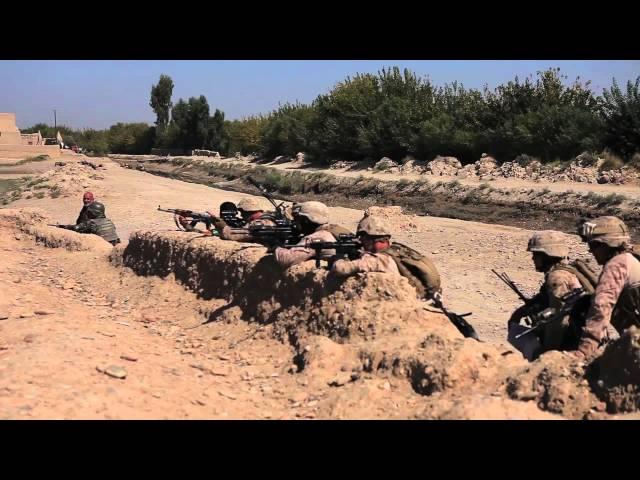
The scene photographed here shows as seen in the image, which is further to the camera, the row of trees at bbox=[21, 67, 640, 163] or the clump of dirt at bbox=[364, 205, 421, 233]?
the row of trees at bbox=[21, 67, 640, 163]

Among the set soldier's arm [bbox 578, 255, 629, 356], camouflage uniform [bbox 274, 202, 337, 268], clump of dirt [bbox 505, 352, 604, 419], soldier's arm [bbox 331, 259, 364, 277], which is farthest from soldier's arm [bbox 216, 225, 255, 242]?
soldier's arm [bbox 578, 255, 629, 356]

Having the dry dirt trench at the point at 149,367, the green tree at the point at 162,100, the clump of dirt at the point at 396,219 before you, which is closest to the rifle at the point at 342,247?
the dry dirt trench at the point at 149,367

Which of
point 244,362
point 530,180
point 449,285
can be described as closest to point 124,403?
point 244,362

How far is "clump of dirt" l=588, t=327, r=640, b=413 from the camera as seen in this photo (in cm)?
361

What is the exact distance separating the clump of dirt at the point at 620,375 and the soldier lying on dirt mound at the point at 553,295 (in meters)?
0.73

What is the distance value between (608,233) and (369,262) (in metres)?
1.94

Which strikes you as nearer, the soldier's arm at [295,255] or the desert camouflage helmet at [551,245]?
the desert camouflage helmet at [551,245]

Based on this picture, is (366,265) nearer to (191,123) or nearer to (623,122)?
(623,122)

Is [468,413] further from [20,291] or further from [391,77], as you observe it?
[391,77]

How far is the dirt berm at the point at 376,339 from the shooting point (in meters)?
3.89

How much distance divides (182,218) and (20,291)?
2.58 metres

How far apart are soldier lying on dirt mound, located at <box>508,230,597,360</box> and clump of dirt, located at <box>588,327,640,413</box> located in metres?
0.73

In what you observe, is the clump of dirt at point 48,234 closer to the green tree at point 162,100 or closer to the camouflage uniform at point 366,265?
the camouflage uniform at point 366,265

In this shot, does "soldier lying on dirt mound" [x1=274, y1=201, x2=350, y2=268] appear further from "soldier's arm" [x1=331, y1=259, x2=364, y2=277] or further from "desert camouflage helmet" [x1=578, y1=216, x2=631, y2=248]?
"desert camouflage helmet" [x1=578, y1=216, x2=631, y2=248]
